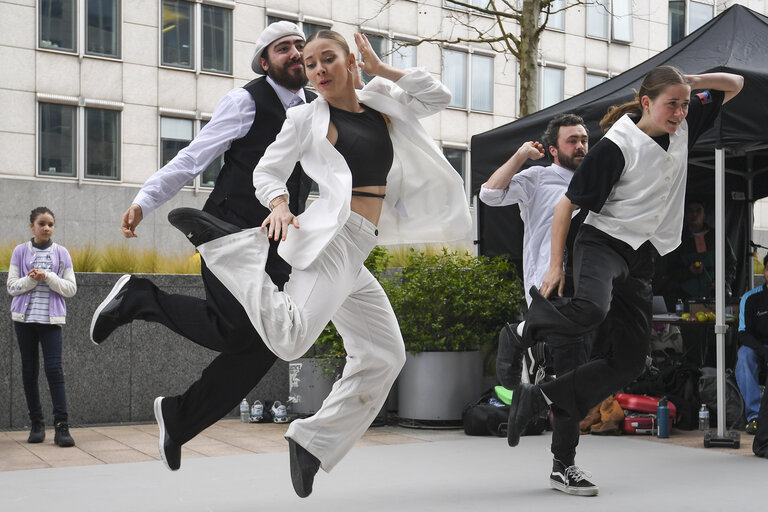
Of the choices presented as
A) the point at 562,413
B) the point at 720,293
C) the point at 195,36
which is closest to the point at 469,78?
the point at 195,36

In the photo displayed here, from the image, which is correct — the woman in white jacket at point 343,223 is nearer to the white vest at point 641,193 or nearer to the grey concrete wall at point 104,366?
the white vest at point 641,193

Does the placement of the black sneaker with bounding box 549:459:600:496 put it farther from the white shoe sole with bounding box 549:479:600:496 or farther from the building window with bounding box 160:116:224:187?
the building window with bounding box 160:116:224:187

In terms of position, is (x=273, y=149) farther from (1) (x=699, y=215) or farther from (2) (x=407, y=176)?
(1) (x=699, y=215)

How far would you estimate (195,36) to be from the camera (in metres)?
24.9

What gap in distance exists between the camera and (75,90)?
2342 centimetres

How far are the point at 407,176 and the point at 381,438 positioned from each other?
3930 millimetres

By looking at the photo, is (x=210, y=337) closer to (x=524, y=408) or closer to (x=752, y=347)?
(x=524, y=408)

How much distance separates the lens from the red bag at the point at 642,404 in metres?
8.30

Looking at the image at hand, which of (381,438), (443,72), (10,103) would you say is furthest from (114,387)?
(443,72)

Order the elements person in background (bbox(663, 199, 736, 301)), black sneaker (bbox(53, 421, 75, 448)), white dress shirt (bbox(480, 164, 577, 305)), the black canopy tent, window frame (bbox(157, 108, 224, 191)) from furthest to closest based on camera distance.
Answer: window frame (bbox(157, 108, 224, 191)) < person in background (bbox(663, 199, 736, 301)) < black sneaker (bbox(53, 421, 75, 448)) < the black canopy tent < white dress shirt (bbox(480, 164, 577, 305))

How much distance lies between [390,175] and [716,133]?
3562mm

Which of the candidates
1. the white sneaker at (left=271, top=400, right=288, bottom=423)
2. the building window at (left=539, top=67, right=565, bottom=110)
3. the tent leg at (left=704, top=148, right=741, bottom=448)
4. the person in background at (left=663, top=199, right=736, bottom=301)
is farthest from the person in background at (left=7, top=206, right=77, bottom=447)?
the building window at (left=539, top=67, right=565, bottom=110)

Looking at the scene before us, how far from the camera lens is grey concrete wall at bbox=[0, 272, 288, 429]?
8.62 metres

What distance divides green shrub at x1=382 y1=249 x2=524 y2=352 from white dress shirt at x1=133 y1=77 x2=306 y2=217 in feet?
14.6
